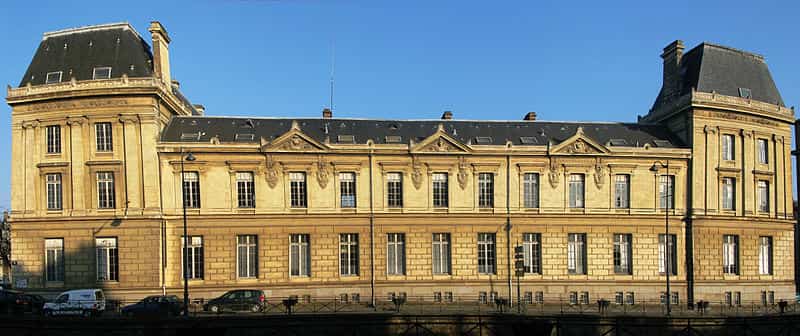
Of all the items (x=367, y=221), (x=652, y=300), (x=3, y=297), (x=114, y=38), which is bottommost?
(x=652, y=300)

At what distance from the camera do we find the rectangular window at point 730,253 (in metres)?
47.0

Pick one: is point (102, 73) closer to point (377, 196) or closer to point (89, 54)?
point (89, 54)

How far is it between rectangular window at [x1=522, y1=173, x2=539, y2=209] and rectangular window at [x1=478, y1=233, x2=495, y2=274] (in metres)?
3.57

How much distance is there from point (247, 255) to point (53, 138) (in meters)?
15.0

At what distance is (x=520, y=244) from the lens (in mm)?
45344

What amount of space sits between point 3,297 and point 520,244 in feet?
105

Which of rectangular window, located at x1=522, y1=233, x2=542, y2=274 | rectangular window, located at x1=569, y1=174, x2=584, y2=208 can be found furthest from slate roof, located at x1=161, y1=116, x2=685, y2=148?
rectangular window, located at x1=522, y1=233, x2=542, y2=274

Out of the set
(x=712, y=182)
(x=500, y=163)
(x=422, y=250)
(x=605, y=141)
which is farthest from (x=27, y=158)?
(x=712, y=182)

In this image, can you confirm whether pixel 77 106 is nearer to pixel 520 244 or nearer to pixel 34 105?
pixel 34 105

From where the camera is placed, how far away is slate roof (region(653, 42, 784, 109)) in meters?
48.6

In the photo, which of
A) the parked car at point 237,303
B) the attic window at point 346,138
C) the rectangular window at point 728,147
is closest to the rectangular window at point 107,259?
the parked car at point 237,303

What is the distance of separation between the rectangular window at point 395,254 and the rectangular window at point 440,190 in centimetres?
336

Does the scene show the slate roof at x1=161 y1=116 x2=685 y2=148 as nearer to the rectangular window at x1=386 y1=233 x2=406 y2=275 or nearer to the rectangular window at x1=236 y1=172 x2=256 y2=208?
the rectangular window at x1=236 y1=172 x2=256 y2=208

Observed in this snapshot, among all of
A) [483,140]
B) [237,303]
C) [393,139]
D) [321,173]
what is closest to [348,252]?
[321,173]
